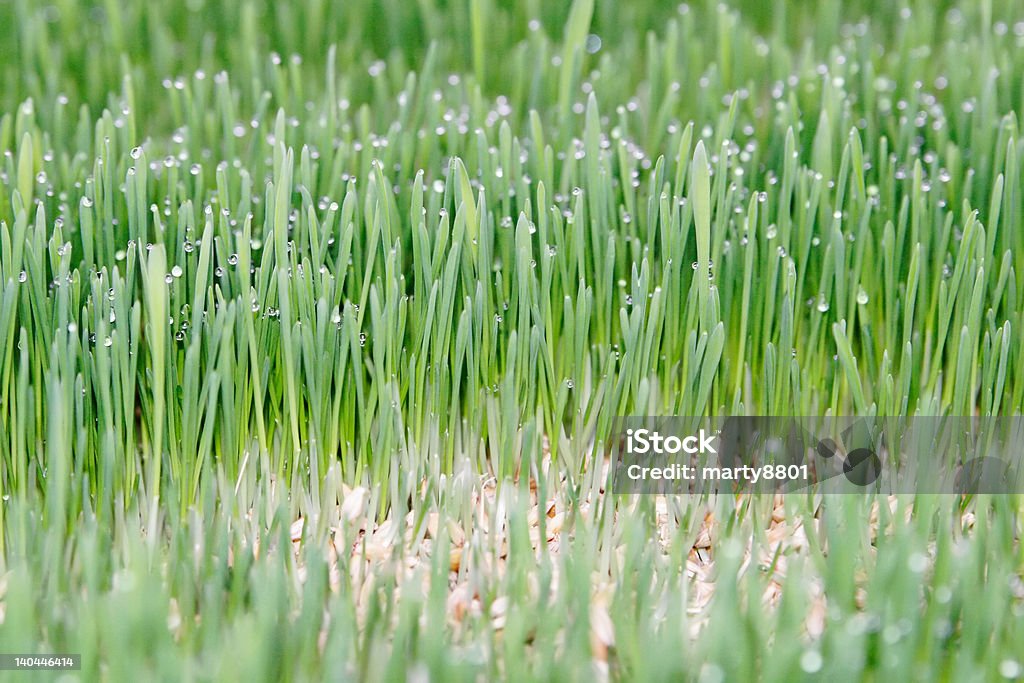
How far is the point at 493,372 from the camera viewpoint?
1.43 meters

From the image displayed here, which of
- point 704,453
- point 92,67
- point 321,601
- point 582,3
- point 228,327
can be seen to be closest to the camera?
point 321,601

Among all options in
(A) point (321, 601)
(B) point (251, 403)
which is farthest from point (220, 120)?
(A) point (321, 601)

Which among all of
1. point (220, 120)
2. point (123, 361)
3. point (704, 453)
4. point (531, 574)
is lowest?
point (531, 574)

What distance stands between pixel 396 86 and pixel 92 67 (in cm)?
64

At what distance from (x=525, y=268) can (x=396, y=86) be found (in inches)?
32.0

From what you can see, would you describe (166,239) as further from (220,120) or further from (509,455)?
(509,455)

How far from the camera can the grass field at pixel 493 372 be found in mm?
1062

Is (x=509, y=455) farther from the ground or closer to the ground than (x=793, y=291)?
closer to the ground

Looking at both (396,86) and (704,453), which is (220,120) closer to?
(396,86)

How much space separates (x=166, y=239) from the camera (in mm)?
1482

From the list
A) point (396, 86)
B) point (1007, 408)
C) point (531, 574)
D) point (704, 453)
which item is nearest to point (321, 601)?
point (531, 574)

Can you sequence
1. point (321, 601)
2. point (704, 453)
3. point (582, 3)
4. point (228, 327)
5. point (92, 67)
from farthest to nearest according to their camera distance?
1. point (92, 67)
2. point (582, 3)
3. point (704, 453)
4. point (228, 327)
5. point (321, 601)

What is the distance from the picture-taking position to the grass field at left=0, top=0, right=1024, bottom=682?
106 cm

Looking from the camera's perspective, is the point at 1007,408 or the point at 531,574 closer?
the point at 531,574
